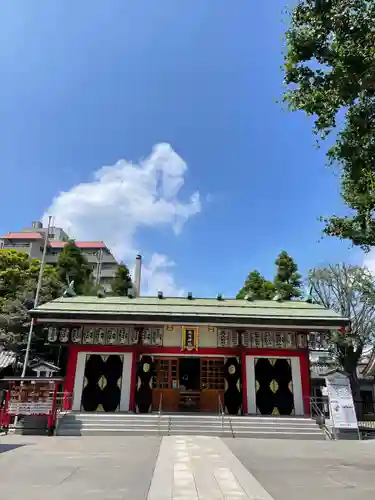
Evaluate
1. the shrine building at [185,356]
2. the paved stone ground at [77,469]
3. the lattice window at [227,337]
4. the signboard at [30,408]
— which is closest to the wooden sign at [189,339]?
the shrine building at [185,356]

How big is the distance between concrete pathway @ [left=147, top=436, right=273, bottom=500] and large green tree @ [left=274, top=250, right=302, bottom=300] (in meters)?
22.9

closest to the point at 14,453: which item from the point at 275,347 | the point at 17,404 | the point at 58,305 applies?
the point at 17,404

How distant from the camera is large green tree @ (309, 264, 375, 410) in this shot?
88.7 ft

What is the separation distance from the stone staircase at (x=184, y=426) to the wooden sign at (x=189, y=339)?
269 centimetres

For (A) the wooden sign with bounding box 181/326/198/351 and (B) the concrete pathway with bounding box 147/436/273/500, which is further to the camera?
(A) the wooden sign with bounding box 181/326/198/351

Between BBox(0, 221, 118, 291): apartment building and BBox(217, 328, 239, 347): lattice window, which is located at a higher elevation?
BBox(0, 221, 118, 291): apartment building

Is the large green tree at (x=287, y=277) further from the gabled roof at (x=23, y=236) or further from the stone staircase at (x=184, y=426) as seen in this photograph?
the gabled roof at (x=23, y=236)

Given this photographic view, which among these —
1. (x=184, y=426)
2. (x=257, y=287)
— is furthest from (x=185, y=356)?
(x=257, y=287)

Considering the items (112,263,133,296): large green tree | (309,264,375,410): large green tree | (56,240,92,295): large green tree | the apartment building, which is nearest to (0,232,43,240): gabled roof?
the apartment building

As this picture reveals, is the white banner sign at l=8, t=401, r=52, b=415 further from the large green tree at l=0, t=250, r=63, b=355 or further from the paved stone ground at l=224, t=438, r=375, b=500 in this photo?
the large green tree at l=0, t=250, r=63, b=355

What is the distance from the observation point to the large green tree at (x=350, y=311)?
1065 inches

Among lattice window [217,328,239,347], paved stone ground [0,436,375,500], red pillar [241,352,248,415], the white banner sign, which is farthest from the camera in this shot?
lattice window [217,328,239,347]

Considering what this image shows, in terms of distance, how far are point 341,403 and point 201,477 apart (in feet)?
27.2

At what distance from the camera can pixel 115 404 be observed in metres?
15.0
